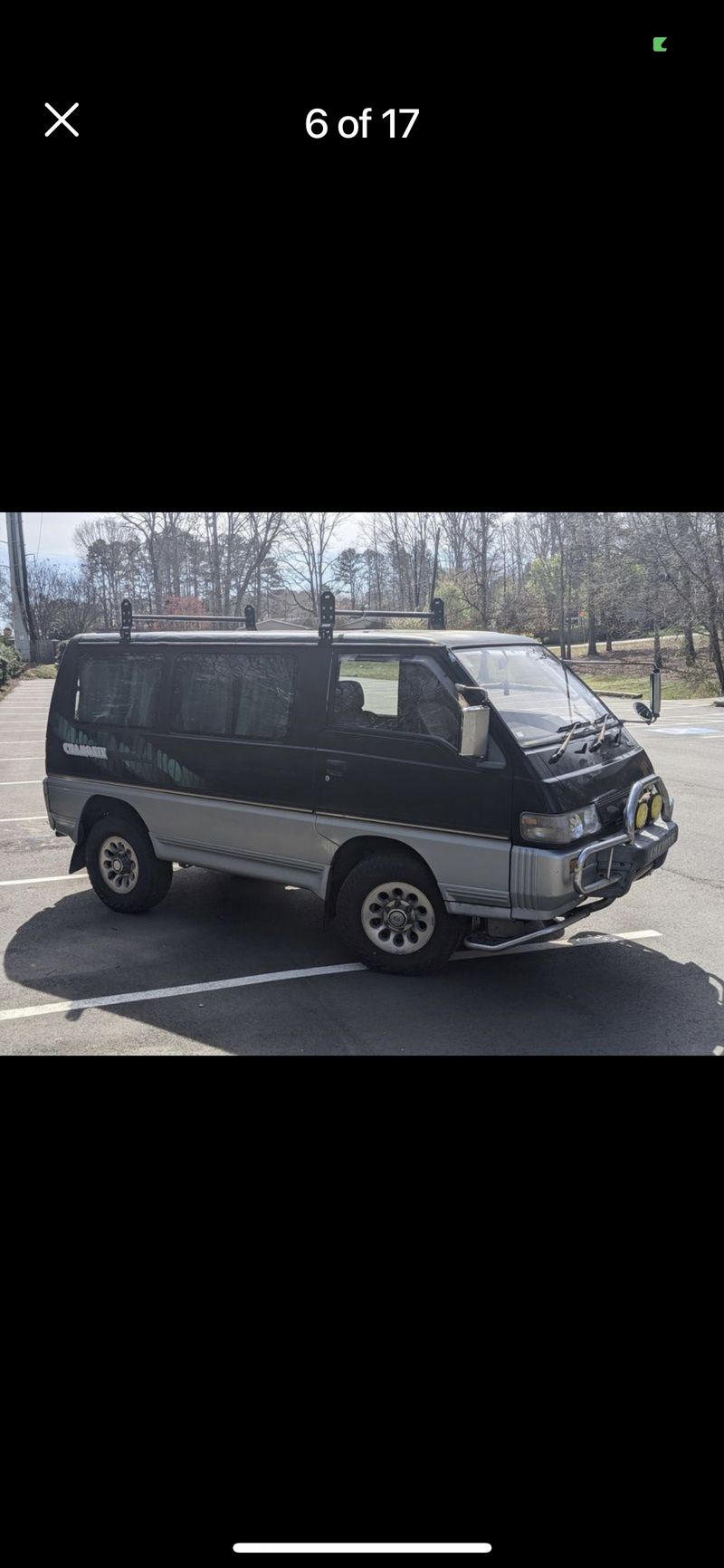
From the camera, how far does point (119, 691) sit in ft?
25.6

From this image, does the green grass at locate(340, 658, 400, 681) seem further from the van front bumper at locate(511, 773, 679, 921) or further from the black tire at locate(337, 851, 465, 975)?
the van front bumper at locate(511, 773, 679, 921)

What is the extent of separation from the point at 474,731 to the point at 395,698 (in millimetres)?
916

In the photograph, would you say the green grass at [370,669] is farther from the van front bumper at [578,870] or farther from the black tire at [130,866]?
the black tire at [130,866]

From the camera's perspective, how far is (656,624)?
34.1m

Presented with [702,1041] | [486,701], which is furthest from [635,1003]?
[486,701]

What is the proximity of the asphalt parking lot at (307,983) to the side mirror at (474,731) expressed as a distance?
1.49 meters

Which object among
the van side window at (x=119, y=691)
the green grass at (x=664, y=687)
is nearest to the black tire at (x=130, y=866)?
the van side window at (x=119, y=691)

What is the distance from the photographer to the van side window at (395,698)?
6.11 meters

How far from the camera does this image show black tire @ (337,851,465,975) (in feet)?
19.9

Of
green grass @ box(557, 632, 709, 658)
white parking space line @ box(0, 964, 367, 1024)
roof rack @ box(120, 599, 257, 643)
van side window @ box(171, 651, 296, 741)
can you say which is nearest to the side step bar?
white parking space line @ box(0, 964, 367, 1024)

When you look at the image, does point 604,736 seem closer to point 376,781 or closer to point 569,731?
point 569,731

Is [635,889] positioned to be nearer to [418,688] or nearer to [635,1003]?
[635,1003]

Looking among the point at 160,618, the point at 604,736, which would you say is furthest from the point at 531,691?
the point at 160,618

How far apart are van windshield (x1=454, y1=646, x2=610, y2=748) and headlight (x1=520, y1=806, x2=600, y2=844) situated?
1.55 feet
